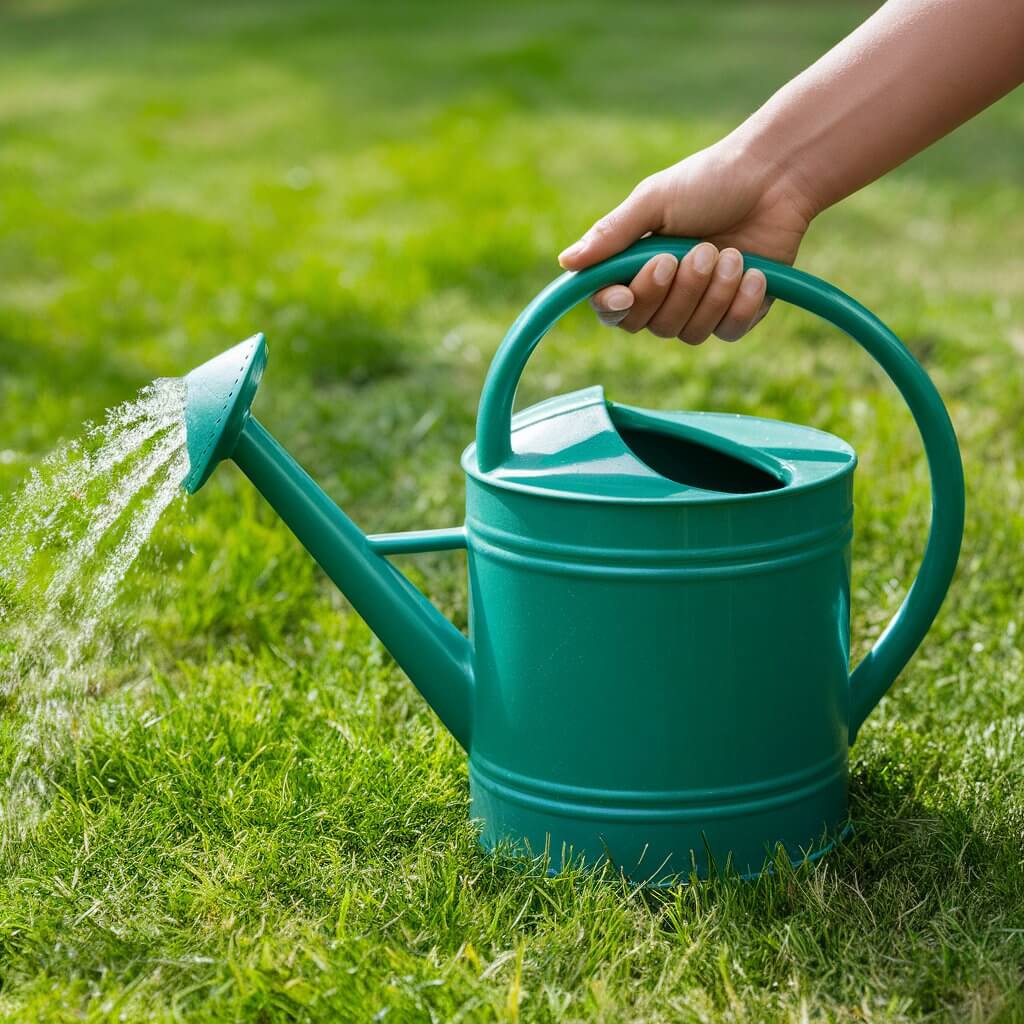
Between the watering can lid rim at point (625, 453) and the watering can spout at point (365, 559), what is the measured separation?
0.54ft

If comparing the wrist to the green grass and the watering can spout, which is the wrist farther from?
the green grass

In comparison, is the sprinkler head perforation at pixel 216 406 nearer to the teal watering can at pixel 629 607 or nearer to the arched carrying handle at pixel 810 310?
the teal watering can at pixel 629 607

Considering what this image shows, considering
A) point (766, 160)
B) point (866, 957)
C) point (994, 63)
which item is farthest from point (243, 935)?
point (994, 63)

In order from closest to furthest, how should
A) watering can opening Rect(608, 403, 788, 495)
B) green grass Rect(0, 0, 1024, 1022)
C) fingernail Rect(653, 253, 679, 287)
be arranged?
green grass Rect(0, 0, 1024, 1022) < fingernail Rect(653, 253, 679, 287) < watering can opening Rect(608, 403, 788, 495)

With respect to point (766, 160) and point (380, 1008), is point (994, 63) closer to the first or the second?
point (766, 160)

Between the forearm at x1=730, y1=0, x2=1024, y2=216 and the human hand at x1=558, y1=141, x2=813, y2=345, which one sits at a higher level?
the forearm at x1=730, y1=0, x2=1024, y2=216

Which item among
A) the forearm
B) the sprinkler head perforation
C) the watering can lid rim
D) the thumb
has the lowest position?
the watering can lid rim

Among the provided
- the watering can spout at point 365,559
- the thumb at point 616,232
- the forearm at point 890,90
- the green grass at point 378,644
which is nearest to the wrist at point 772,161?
the forearm at point 890,90

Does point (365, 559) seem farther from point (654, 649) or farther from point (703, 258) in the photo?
point (703, 258)

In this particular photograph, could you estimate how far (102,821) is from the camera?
6.04ft

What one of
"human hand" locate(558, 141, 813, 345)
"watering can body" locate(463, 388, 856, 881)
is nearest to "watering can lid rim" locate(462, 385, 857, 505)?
"watering can body" locate(463, 388, 856, 881)

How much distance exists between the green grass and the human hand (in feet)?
2.29

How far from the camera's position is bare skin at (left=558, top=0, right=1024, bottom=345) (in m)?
Result: 1.68

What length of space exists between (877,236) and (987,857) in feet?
12.8
